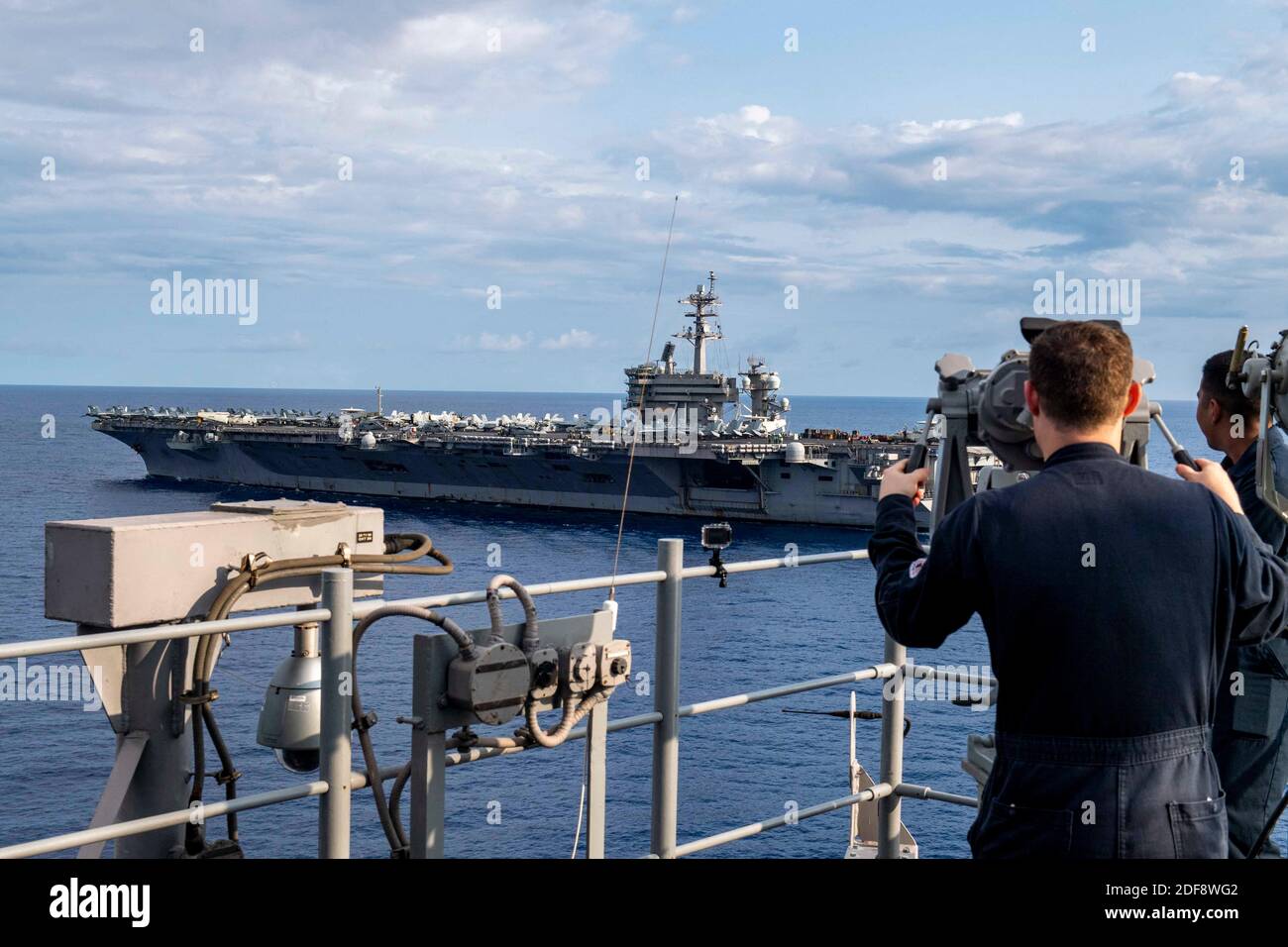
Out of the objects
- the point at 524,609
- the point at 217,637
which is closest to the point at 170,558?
the point at 217,637

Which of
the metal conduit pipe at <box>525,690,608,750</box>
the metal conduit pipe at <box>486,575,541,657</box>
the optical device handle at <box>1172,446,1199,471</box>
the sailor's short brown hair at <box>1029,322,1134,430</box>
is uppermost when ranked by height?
the sailor's short brown hair at <box>1029,322,1134,430</box>

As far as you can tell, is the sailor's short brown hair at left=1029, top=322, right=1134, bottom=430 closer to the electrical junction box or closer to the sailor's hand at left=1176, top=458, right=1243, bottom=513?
the sailor's hand at left=1176, top=458, right=1243, bottom=513

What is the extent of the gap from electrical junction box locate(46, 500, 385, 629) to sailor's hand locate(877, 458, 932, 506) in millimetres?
1942

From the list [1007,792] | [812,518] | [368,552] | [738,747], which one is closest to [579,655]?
[368,552]

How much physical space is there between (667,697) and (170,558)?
Answer: 1570 millimetres

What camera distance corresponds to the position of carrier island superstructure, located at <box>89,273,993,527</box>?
187ft

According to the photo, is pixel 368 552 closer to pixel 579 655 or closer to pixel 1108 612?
pixel 579 655

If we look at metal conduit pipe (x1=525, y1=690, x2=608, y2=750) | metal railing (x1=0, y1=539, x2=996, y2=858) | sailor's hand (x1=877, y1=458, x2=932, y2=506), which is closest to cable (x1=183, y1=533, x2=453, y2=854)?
metal railing (x1=0, y1=539, x2=996, y2=858)

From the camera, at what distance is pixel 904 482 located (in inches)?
109

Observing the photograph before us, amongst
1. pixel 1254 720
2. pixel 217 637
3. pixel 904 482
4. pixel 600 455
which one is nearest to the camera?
pixel 904 482

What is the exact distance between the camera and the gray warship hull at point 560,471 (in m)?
56.6

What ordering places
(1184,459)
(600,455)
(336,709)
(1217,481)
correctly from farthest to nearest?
1. (600,455)
2. (336,709)
3. (1184,459)
4. (1217,481)

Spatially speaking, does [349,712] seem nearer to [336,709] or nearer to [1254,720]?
[336,709]

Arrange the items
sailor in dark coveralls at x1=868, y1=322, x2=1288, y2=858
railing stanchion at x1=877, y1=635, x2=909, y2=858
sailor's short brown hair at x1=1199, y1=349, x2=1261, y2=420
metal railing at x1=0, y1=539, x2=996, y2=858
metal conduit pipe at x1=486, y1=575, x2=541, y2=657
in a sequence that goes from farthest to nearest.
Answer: railing stanchion at x1=877, y1=635, x2=909, y2=858 < sailor's short brown hair at x1=1199, y1=349, x2=1261, y2=420 < metal conduit pipe at x1=486, y1=575, x2=541, y2=657 < metal railing at x1=0, y1=539, x2=996, y2=858 < sailor in dark coveralls at x1=868, y1=322, x2=1288, y2=858
